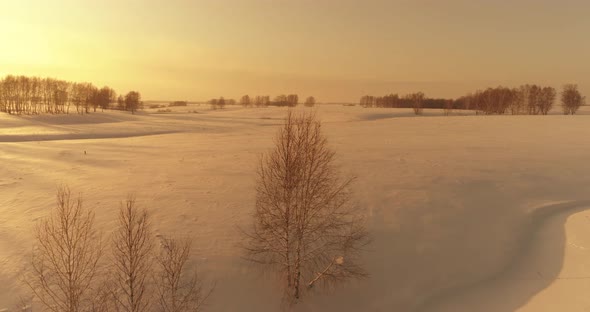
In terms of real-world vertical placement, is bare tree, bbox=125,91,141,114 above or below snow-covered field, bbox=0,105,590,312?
above

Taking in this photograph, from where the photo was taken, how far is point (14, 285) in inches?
606

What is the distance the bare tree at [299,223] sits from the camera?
16.3m

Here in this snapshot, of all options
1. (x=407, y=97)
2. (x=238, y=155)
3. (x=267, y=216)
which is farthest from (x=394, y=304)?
(x=407, y=97)

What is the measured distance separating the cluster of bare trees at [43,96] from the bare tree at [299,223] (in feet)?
371

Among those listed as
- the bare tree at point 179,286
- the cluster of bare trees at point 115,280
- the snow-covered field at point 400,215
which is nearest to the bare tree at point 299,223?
the snow-covered field at point 400,215

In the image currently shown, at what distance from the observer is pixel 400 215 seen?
22.8 meters

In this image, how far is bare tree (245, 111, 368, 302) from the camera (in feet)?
53.6

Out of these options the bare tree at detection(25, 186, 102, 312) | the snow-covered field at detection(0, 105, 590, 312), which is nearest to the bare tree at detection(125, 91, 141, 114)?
the snow-covered field at detection(0, 105, 590, 312)

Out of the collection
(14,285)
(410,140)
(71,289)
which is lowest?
(14,285)

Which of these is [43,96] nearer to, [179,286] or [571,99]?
[179,286]

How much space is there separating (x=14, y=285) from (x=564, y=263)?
92.8ft

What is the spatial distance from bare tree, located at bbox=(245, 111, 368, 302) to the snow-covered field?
99cm

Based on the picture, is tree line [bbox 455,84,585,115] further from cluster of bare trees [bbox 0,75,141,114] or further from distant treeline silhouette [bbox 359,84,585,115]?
cluster of bare trees [bbox 0,75,141,114]

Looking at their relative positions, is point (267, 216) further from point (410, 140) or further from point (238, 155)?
point (410, 140)
